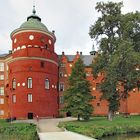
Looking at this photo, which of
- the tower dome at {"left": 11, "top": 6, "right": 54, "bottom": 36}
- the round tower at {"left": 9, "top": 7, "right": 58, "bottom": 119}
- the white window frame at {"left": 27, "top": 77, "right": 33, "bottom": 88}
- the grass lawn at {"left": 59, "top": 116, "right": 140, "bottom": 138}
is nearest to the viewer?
the grass lawn at {"left": 59, "top": 116, "right": 140, "bottom": 138}

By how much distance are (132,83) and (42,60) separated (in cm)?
1895

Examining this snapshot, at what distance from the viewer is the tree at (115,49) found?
152ft

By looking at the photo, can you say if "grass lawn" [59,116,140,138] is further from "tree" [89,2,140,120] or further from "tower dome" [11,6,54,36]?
"tower dome" [11,6,54,36]

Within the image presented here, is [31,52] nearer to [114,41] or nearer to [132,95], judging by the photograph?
[114,41]

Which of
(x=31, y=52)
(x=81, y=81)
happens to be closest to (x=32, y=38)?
(x=31, y=52)

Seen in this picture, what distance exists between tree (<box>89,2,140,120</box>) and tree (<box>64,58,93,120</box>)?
2.33 metres

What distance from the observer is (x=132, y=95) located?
77.0 metres

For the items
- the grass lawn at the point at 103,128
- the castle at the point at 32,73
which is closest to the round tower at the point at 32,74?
the castle at the point at 32,73

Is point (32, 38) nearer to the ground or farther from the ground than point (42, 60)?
farther from the ground

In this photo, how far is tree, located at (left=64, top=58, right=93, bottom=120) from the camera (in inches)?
1890

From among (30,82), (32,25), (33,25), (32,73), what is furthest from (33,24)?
(30,82)

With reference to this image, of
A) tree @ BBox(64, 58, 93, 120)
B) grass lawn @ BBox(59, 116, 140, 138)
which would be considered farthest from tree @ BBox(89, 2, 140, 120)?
grass lawn @ BBox(59, 116, 140, 138)

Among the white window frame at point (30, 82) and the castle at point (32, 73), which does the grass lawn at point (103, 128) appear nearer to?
the castle at point (32, 73)

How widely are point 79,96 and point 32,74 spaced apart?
13303 mm
